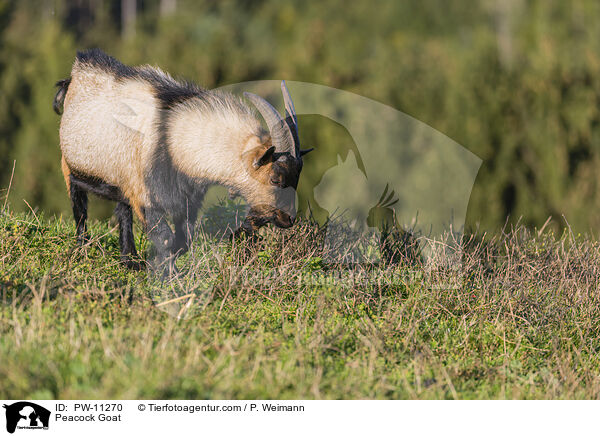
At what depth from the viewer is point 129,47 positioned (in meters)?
16.0

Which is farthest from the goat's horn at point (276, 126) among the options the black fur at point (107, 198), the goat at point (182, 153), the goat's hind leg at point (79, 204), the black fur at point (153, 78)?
the goat's hind leg at point (79, 204)

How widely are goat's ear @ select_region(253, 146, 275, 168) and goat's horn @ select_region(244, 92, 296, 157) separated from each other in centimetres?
9

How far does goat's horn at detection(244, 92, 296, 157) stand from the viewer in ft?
18.6

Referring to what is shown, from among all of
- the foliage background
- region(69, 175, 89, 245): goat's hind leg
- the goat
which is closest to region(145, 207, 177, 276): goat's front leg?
the goat

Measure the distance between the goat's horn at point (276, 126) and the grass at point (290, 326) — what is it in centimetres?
90

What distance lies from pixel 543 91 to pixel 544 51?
812 mm

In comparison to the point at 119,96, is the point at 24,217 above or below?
below
